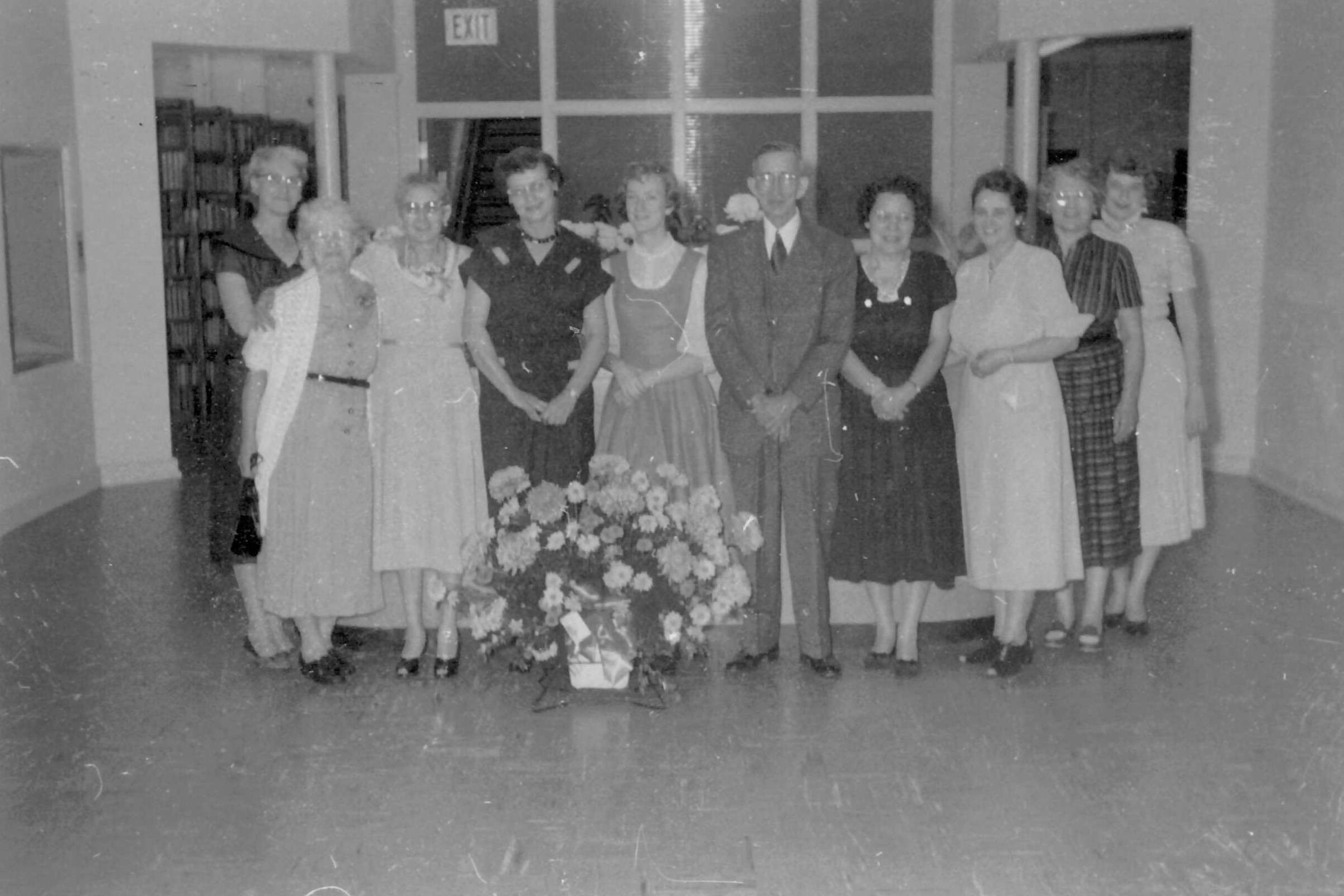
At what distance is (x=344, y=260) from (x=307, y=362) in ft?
1.07

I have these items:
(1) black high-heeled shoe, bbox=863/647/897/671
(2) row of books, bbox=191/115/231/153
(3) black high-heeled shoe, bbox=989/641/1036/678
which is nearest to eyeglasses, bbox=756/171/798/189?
(1) black high-heeled shoe, bbox=863/647/897/671

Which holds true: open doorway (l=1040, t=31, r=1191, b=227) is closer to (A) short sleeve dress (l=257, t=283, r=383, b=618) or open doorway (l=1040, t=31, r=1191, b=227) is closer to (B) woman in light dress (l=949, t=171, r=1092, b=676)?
(B) woman in light dress (l=949, t=171, r=1092, b=676)

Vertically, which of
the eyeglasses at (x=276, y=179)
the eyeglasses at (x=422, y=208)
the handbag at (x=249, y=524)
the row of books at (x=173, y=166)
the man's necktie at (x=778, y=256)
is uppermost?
the row of books at (x=173, y=166)

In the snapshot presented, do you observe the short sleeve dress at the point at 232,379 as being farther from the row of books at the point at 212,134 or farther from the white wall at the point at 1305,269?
the row of books at the point at 212,134

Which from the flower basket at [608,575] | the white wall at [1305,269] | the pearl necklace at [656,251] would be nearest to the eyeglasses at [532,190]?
the pearl necklace at [656,251]

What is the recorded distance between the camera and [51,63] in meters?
8.41

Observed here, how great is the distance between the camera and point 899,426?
4.85m

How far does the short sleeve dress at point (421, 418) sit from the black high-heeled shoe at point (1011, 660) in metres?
1.66

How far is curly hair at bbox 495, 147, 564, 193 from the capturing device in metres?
4.80

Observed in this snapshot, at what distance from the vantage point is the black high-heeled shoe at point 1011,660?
490 centimetres

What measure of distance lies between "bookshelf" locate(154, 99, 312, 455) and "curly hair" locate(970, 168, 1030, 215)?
8.18 meters

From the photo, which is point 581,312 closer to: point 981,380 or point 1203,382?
point 981,380

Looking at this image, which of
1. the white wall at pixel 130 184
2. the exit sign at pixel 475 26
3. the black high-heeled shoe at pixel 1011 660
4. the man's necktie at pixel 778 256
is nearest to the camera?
the man's necktie at pixel 778 256

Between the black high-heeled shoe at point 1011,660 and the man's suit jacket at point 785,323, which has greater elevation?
the man's suit jacket at point 785,323
